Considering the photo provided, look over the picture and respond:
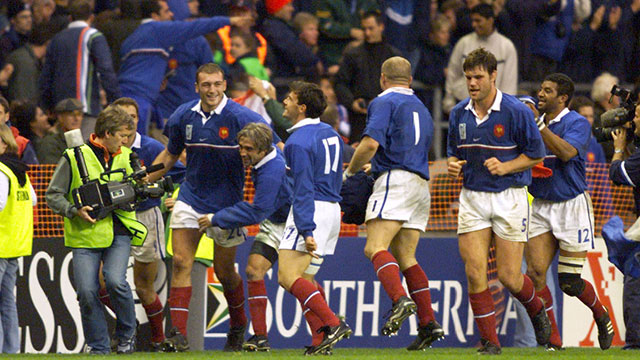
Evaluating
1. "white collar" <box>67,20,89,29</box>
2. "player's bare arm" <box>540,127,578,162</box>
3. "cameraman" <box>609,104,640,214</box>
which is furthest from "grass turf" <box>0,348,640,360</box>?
"white collar" <box>67,20,89,29</box>

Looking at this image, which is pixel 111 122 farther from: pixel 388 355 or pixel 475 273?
pixel 475 273

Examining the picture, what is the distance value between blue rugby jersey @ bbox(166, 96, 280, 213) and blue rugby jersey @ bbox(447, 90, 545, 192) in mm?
1917

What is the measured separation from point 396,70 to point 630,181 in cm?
226

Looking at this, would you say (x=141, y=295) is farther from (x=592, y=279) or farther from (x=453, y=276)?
(x=592, y=279)

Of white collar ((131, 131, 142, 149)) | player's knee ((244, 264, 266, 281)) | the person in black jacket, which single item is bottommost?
player's knee ((244, 264, 266, 281))

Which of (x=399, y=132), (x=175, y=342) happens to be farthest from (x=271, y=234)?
(x=399, y=132)

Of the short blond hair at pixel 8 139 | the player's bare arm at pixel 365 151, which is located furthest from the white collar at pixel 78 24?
the player's bare arm at pixel 365 151

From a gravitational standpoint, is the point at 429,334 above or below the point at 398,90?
below

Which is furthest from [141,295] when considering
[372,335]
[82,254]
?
[372,335]

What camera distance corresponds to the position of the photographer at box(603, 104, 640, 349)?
11.8 m

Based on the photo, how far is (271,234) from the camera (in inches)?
474

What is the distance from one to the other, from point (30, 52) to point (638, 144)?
750 cm

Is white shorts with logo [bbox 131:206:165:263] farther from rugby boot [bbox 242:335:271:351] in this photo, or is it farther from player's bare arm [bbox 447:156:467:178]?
player's bare arm [bbox 447:156:467:178]

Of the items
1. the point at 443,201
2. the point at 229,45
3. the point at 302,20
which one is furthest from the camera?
the point at 302,20
